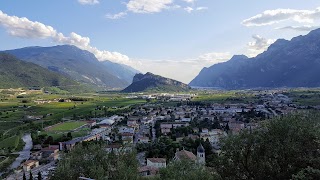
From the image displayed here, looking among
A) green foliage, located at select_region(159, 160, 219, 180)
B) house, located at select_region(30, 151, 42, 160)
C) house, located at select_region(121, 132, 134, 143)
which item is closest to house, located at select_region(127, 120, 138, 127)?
house, located at select_region(121, 132, 134, 143)

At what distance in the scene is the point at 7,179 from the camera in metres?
45.7

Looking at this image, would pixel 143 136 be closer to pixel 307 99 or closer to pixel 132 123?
pixel 132 123

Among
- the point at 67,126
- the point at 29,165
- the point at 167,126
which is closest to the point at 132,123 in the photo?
the point at 167,126

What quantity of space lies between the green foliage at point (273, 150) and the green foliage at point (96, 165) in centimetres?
Result: 790

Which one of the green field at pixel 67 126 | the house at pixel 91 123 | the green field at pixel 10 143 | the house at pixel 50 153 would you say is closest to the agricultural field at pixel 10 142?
the green field at pixel 10 143

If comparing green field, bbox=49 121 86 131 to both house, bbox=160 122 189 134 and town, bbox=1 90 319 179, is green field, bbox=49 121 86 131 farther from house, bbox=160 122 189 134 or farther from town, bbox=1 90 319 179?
house, bbox=160 122 189 134

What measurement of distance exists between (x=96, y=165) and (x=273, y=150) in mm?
14373

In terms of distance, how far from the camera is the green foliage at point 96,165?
26.3 metres

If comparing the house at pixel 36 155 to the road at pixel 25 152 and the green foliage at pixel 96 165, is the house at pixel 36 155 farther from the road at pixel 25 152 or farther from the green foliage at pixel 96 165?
the green foliage at pixel 96 165

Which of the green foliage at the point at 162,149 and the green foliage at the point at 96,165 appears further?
the green foliage at the point at 162,149

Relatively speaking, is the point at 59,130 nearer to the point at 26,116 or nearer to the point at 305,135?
the point at 26,116

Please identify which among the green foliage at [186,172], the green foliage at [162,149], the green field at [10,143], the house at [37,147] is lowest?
the house at [37,147]

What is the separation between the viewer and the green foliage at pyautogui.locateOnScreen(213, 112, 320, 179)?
19.5 metres

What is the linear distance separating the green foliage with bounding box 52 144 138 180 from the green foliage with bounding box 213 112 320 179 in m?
7.90
